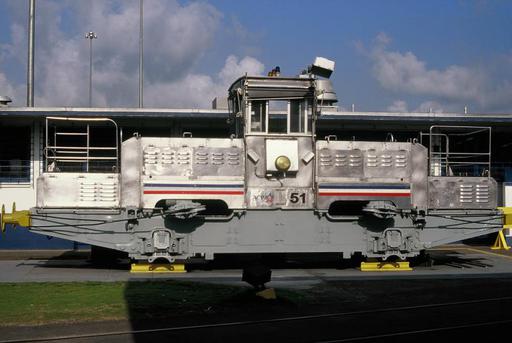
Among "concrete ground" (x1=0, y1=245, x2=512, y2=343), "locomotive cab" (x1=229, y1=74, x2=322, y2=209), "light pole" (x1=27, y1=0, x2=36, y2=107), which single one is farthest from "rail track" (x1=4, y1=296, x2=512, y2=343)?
"light pole" (x1=27, y1=0, x2=36, y2=107)

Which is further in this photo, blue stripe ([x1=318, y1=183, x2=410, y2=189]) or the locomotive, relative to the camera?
Answer: blue stripe ([x1=318, y1=183, x2=410, y2=189])

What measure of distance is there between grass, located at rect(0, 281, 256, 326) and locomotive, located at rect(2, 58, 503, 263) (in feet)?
5.74

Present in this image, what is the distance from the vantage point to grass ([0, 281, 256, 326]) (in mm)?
9000

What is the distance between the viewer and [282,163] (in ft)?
43.2

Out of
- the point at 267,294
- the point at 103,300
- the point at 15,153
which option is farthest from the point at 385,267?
the point at 15,153

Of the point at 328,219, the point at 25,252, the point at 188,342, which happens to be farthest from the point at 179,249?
the point at 25,252

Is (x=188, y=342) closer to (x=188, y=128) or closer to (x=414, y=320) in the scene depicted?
(x=414, y=320)

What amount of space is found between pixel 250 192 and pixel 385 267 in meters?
3.81

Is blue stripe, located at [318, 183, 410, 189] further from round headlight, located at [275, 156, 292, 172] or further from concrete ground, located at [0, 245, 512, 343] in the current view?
concrete ground, located at [0, 245, 512, 343]

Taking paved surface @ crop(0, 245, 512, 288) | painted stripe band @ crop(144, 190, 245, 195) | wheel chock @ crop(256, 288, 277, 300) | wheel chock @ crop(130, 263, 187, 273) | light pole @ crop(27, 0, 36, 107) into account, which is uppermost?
light pole @ crop(27, 0, 36, 107)

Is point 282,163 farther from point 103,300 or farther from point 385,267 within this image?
point 103,300

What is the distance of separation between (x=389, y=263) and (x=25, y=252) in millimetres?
10777

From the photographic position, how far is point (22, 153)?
20.1m

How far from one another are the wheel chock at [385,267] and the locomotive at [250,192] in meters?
0.31
